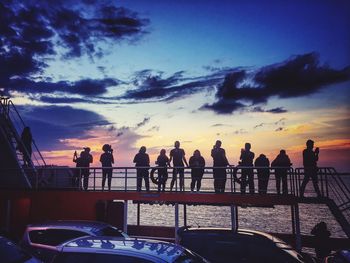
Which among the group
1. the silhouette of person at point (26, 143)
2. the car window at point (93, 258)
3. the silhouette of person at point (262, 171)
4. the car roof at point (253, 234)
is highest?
the silhouette of person at point (26, 143)

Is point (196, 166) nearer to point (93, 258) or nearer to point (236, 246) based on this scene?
point (236, 246)

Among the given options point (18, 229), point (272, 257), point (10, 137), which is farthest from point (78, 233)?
point (10, 137)

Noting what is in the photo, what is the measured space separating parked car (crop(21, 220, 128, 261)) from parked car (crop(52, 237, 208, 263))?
3.96 m

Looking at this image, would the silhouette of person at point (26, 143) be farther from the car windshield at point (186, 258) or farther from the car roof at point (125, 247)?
the car windshield at point (186, 258)

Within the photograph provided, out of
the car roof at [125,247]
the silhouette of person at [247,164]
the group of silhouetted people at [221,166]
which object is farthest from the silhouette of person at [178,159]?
the car roof at [125,247]

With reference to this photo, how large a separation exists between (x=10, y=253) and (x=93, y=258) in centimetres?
311

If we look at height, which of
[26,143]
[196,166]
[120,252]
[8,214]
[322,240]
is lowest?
[322,240]

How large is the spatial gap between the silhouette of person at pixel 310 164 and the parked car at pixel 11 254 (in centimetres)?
964

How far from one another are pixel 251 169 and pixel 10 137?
42.1 ft

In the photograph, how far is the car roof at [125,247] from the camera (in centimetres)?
507

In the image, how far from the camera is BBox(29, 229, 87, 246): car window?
9.40 m

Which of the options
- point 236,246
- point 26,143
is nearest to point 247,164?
point 236,246

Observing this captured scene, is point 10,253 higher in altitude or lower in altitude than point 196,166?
lower

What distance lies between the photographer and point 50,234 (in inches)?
377
